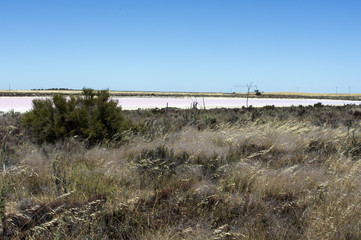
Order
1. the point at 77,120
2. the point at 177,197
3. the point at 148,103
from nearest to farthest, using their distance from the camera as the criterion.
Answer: the point at 177,197
the point at 77,120
the point at 148,103

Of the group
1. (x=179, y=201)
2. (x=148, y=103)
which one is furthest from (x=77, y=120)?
(x=148, y=103)

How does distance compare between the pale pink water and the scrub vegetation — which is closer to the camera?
the scrub vegetation

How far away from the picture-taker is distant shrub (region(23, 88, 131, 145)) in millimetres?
9829

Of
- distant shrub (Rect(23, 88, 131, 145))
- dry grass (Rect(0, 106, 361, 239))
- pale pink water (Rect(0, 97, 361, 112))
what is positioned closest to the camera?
dry grass (Rect(0, 106, 361, 239))

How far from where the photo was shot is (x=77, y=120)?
10.1 m

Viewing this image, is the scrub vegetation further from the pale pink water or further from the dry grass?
the pale pink water

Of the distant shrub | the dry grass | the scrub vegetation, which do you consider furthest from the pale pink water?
the dry grass

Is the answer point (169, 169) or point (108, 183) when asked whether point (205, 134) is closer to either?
point (169, 169)

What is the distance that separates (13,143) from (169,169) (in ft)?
19.1

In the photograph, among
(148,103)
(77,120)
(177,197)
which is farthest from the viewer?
(148,103)

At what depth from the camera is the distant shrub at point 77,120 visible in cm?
983

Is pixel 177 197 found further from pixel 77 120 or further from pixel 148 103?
pixel 148 103

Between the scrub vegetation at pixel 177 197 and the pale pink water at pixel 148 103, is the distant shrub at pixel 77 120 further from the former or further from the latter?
the pale pink water at pixel 148 103

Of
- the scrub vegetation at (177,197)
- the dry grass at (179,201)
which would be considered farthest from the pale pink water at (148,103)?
the dry grass at (179,201)
